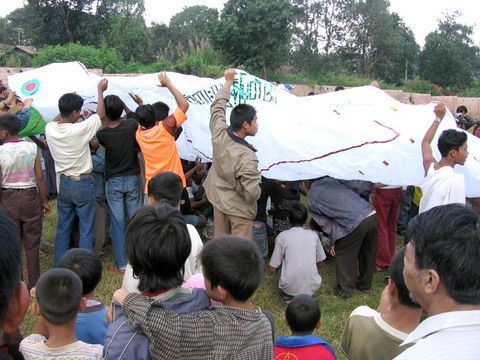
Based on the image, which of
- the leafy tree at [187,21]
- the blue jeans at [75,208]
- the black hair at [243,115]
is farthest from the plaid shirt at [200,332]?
the leafy tree at [187,21]

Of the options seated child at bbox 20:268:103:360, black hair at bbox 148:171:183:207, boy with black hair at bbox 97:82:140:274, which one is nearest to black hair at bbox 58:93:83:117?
boy with black hair at bbox 97:82:140:274

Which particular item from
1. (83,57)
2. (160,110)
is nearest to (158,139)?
(160,110)

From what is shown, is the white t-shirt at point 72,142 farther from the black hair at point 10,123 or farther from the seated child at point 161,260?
the seated child at point 161,260

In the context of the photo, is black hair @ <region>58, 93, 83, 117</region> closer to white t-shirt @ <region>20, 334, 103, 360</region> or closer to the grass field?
the grass field

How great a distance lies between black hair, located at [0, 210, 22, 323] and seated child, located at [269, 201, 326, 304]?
3.48 metres

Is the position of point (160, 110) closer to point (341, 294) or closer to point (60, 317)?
point (341, 294)

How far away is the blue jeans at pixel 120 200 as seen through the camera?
4.93 metres

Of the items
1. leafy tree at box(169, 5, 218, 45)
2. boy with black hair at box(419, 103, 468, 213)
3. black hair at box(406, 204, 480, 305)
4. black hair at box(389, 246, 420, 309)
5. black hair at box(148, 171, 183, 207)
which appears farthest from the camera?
leafy tree at box(169, 5, 218, 45)

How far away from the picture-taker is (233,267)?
2.01 m

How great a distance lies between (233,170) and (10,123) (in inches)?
75.6

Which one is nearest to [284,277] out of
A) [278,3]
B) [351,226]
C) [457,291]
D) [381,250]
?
[351,226]

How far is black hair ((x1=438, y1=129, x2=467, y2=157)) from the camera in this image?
12.9ft

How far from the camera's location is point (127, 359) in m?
1.78

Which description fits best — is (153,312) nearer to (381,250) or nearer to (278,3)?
(381,250)
